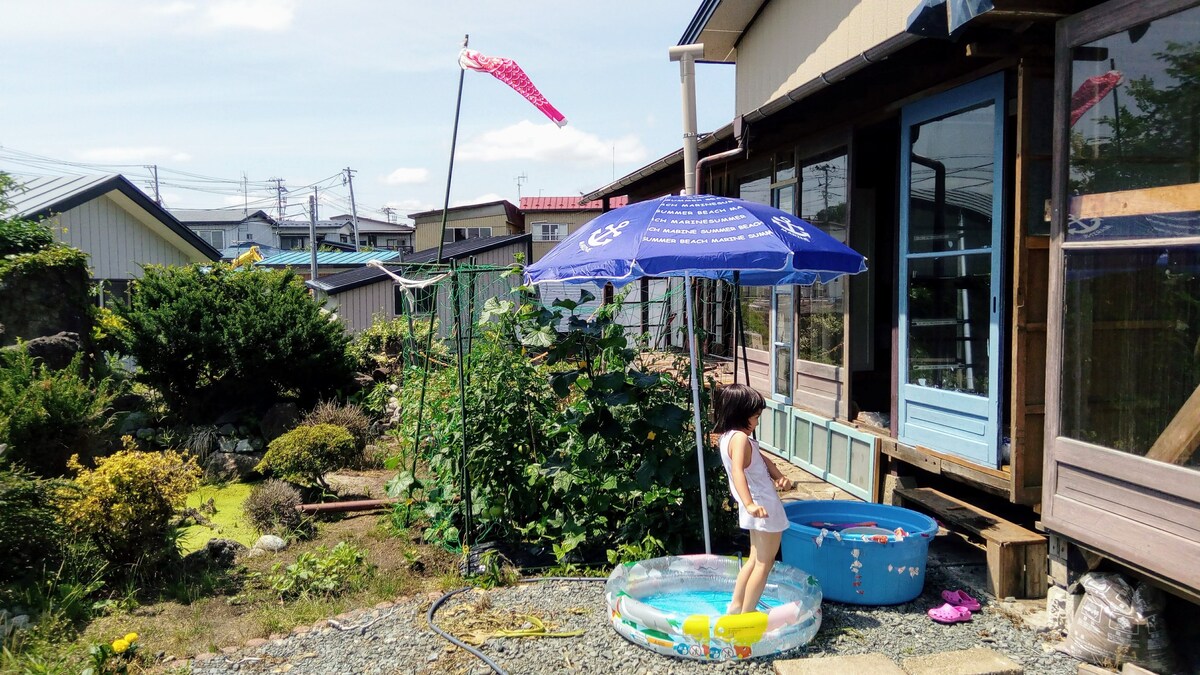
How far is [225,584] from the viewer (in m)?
5.48

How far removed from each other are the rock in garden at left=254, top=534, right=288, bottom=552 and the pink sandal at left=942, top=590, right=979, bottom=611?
4731 millimetres

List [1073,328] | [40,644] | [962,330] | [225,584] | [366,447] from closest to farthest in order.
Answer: [1073,328]
[40,644]
[962,330]
[225,584]
[366,447]

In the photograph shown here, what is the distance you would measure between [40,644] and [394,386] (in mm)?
7479

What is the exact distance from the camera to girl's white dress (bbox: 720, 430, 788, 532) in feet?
Result: 13.2

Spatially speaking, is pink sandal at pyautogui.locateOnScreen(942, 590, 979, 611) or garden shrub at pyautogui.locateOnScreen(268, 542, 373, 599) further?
garden shrub at pyautogui.locateOnScreen(268, 542, 373, 599)

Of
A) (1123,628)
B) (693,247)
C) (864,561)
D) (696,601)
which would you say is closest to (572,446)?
(696,601)

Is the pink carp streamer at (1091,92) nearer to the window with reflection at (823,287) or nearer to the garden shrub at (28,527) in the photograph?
the window with reflection at (823,287)

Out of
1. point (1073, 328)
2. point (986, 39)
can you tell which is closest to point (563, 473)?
point (1073, 328)

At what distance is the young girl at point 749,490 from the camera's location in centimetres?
399

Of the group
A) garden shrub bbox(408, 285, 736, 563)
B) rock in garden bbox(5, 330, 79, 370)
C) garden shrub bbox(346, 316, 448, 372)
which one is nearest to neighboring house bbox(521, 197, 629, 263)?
garden shrub bbox(346, 316, 448, 372)

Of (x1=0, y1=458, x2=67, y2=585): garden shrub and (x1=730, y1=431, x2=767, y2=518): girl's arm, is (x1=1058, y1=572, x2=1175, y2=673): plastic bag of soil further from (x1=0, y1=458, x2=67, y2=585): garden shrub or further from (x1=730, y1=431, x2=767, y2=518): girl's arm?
(x1=0, y1=458, x2=67, y2=585): garden shrub

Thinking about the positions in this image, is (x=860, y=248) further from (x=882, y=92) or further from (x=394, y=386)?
(x=394, y=386)

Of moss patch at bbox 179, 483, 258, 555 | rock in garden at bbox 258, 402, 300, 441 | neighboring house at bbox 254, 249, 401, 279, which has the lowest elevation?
moss patch at bbox 179, 483, 258, 555

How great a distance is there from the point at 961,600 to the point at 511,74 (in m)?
4.48
